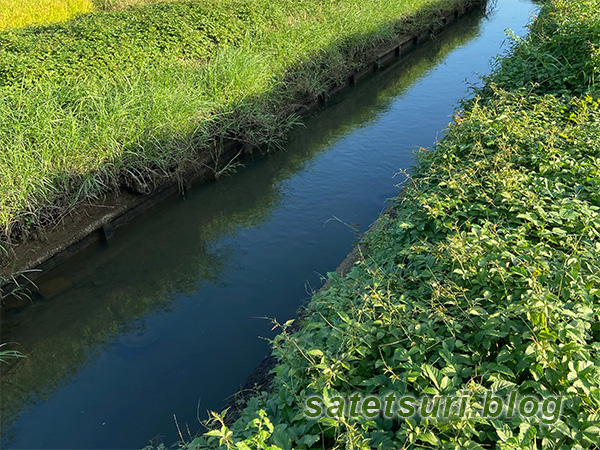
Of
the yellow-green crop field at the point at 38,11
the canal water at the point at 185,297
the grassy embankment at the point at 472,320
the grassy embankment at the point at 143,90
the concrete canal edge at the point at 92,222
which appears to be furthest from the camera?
the yellow-green crop field at the point at 38,11

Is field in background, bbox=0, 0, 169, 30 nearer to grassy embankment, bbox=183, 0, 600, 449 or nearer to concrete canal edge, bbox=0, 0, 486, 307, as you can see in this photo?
concrete canal edge, bbox=0, 0, 486, 307

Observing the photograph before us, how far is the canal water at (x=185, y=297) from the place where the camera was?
3.71m

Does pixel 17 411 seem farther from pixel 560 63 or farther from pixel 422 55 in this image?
pixel 422 55

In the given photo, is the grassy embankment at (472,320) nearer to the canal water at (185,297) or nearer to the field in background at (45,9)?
the canal water at (185,297)

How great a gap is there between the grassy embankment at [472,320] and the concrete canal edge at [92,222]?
291 centimetres

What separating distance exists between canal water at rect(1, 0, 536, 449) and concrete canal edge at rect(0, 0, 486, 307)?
0.13 metres

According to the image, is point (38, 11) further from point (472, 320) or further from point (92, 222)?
point (472, 320)

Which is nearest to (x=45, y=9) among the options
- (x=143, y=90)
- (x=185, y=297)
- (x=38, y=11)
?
(x=38, y=11)

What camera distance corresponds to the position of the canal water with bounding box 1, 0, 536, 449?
12.2 ft

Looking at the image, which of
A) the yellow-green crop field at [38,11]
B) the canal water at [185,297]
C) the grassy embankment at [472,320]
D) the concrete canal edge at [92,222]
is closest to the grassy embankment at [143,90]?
the concrete canal edge at [92,222]

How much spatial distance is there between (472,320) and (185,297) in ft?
10.6

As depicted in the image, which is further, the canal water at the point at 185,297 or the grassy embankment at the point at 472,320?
the canal water at the point at 185,297

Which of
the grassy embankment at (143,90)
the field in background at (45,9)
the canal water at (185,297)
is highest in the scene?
the field in background at (45,9)

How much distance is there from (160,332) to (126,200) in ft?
6.82
